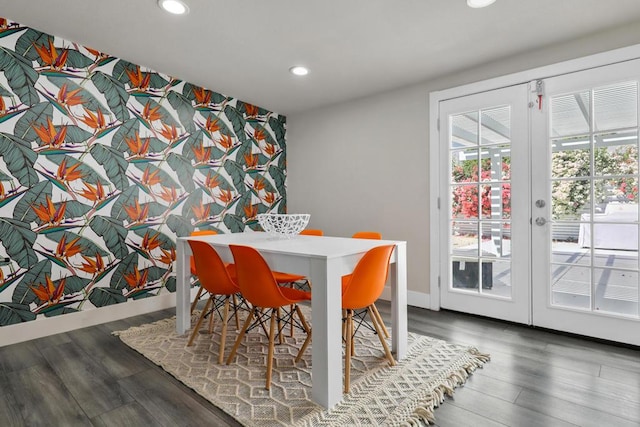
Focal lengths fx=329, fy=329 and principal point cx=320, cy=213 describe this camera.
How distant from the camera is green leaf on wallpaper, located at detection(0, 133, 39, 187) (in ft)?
8.05

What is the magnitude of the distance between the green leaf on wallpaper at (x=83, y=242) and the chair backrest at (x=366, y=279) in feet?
7.68

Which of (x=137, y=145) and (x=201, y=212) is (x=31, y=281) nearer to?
(x=137, y=145)

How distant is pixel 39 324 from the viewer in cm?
261

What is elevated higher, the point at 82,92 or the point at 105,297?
the point at 82,92

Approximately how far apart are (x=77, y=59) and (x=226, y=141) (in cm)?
157

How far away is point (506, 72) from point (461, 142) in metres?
0.68

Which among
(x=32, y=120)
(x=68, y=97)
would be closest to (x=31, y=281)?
(x=32, y=120)

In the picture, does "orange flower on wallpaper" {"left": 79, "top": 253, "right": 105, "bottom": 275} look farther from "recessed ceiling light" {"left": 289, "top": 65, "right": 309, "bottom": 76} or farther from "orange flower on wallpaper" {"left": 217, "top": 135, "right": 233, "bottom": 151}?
"recessed ceiling light" {"left": 289, "top": 65, "right": 309, "bottom": 76}

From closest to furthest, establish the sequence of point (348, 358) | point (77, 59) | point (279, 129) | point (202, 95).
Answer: point (348, 358), point (77, 59), point (202, 95), point (279, 129)

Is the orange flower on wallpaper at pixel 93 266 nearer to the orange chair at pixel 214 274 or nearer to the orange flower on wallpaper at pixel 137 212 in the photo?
the orange flower on wallpaper at pixel 137 212

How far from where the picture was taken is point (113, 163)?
302 cm

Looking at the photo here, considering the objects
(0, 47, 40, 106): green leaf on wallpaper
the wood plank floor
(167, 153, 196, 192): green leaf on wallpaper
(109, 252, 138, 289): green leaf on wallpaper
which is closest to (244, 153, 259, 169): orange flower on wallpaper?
(167, 153, 196, 192): green leaf on wallpaper

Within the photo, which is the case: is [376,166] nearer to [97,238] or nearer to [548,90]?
[548,90]

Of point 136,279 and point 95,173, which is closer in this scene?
point 95,173
